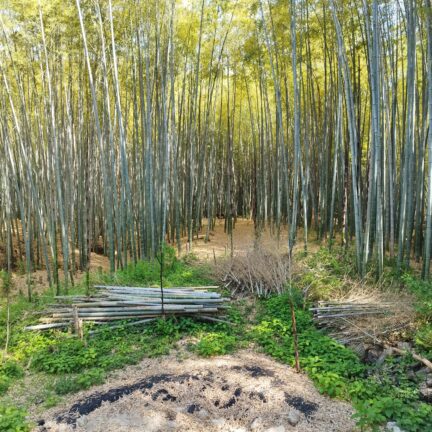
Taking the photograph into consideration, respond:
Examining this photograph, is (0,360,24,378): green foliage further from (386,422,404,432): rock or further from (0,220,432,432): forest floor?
(386,422,404,432): rock

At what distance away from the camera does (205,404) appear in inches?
91.0

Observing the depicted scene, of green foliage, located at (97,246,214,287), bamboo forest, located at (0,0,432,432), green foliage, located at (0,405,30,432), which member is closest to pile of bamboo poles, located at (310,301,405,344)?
bamboo forest, located at (0,0,432,432)

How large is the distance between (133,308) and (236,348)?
100 centimetres

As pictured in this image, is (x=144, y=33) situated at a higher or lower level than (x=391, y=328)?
higher

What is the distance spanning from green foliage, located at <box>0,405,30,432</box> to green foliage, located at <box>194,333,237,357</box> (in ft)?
4.17

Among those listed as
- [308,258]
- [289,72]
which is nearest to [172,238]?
[308,258]

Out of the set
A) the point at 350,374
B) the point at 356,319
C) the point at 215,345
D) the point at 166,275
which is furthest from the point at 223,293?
the point at 350,374

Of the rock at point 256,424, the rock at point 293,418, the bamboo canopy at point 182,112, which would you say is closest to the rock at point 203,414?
the rock at point 256,424

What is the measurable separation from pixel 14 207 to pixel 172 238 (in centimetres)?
304

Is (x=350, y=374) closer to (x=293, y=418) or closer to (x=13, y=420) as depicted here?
(x=293, y=418)

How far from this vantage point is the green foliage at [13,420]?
2059 mm

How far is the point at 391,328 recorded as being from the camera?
3025 mm

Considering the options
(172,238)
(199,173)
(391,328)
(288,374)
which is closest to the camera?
(288,374)

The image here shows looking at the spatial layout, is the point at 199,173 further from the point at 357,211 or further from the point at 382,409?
the point at 382,409
